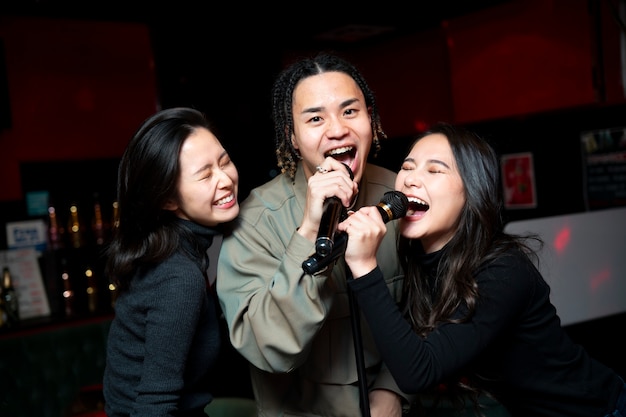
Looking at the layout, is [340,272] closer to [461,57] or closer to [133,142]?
[133,142]

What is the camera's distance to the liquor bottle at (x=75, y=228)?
4.07 meters

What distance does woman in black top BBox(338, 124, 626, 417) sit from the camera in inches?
54.8

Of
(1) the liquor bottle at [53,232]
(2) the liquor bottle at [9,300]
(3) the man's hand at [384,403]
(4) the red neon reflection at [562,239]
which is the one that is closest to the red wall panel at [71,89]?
(1) the liquor bottle at [53,232]

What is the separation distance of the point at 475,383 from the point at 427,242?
0.43 meters

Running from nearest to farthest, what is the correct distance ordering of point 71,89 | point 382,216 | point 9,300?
point 382,216 < point 9,300 < point 71,89

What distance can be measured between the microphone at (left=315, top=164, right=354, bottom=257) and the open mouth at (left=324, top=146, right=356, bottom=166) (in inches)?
11.8

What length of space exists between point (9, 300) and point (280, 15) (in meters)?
2.88

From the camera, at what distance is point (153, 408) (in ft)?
4.26

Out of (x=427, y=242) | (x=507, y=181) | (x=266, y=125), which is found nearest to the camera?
(x=427, y=242)

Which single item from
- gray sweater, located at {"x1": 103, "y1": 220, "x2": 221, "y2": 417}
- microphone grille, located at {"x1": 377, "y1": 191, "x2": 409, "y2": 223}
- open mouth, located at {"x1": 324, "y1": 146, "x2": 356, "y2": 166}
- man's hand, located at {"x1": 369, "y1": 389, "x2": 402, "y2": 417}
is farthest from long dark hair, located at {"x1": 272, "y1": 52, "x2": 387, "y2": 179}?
man's hand, located at {"x1": 369, "y1": 389, "x2": 402, "y2": 417}

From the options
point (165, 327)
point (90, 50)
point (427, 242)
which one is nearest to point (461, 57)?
point (90, 50)

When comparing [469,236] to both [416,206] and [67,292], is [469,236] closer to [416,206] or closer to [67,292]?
[416,206]

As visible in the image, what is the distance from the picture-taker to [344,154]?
5.14 ft

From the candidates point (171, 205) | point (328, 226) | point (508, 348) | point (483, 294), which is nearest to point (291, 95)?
point (171, 205)
